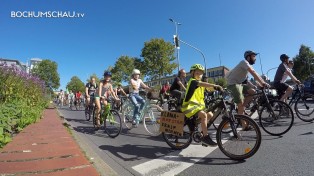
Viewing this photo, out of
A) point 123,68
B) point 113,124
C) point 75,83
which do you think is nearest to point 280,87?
point 113,124

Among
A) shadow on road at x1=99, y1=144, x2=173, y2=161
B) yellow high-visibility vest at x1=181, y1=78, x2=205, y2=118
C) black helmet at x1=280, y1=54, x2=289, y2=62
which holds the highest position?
black helmet at x1=280, y1=54, x2=289, y2=62

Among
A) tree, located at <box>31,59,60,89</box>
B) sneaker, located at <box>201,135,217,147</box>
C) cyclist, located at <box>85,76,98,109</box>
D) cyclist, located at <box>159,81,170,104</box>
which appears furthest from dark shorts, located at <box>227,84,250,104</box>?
A: tree, located at <box>31,59,60,89</box>

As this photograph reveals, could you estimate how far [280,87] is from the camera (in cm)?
764

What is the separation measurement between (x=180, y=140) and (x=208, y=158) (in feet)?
3.15

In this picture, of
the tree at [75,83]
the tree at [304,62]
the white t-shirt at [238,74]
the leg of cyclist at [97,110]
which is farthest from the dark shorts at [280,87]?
the tree at [75,83]

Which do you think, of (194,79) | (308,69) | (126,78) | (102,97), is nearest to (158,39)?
(126,78)

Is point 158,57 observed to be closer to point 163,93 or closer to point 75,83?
point 163,93

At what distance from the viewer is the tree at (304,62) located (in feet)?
172

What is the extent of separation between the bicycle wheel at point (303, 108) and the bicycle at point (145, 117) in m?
3.94

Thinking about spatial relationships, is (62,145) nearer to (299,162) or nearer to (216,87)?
(216,87)

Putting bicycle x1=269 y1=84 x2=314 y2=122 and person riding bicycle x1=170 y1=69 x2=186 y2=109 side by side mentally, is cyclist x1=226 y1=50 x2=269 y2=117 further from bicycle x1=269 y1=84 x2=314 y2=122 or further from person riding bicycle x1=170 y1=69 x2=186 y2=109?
bicycle x1=269 y1=84 x2=314 y2=122

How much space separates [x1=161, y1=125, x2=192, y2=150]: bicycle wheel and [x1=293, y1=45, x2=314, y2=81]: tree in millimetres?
54307

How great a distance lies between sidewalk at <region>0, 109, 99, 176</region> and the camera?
3.71m

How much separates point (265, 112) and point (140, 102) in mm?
3351
